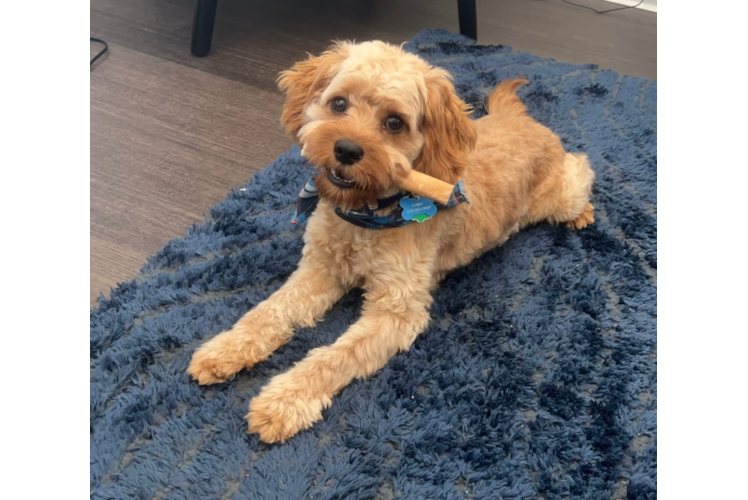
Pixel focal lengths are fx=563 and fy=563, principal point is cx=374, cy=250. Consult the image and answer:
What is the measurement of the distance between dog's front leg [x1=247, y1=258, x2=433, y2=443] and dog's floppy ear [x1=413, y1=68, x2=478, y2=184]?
387 mm

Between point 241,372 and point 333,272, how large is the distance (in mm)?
504

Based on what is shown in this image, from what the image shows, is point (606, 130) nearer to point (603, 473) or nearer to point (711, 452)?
point (603, 473)

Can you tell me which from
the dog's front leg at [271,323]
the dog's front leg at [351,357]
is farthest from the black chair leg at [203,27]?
the dog's front leg at [351,357]

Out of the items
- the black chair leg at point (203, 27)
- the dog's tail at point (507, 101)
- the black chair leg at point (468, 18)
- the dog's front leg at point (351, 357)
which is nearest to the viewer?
the dog's front leg at point (351, 357)

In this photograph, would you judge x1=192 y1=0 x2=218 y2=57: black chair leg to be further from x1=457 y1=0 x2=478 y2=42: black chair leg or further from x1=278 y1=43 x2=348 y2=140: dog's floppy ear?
x1=278 y1=43 x2=348 y2=140: dog's floppy ear

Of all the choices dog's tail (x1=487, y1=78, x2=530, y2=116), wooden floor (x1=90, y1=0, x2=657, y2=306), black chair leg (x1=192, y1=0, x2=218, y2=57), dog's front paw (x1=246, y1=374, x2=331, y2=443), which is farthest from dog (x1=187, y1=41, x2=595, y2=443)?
black chair leg (x1=192, y1=0, x2=218, y2=57)

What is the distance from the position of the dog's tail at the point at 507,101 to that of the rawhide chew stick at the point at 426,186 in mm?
1012

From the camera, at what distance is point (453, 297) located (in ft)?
7.84

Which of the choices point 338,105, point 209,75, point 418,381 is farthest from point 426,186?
point 209,75

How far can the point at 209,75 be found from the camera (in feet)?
12.4

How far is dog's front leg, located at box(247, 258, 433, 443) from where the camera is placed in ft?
6.00

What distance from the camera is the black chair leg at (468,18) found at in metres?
4.25

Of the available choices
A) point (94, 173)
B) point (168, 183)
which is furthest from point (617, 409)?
point (94, 173)

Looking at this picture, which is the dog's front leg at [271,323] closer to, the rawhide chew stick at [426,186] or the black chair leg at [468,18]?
the rawhide chew stick at [426,186]
